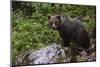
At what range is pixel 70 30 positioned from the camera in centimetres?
246

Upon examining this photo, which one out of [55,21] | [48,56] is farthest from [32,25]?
[48,56]

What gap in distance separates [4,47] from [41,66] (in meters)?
0.56

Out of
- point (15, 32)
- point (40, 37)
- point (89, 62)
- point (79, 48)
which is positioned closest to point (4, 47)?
point (15, 32)

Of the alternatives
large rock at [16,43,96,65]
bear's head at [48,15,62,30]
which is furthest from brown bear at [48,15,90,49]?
large rock at [16,43,96,65]

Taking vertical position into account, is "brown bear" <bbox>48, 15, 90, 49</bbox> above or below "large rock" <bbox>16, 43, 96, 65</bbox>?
above

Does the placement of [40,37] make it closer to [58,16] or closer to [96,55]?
[58,16]

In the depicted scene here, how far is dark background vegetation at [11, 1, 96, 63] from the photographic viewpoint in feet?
7.37

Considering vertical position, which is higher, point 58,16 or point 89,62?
point 58,16

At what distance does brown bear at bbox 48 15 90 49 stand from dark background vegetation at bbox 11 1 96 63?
A: 0.07 metres

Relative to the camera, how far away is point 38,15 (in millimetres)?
2338

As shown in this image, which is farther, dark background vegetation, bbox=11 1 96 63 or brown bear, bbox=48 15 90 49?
brown bear, bbox=48 15 90 49

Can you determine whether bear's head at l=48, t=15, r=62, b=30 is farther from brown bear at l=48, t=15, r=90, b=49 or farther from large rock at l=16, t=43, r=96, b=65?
large rock at l=16, t=43, r=96, b=65

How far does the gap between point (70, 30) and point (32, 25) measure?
55 centimetres

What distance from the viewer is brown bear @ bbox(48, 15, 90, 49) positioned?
7.90ft
